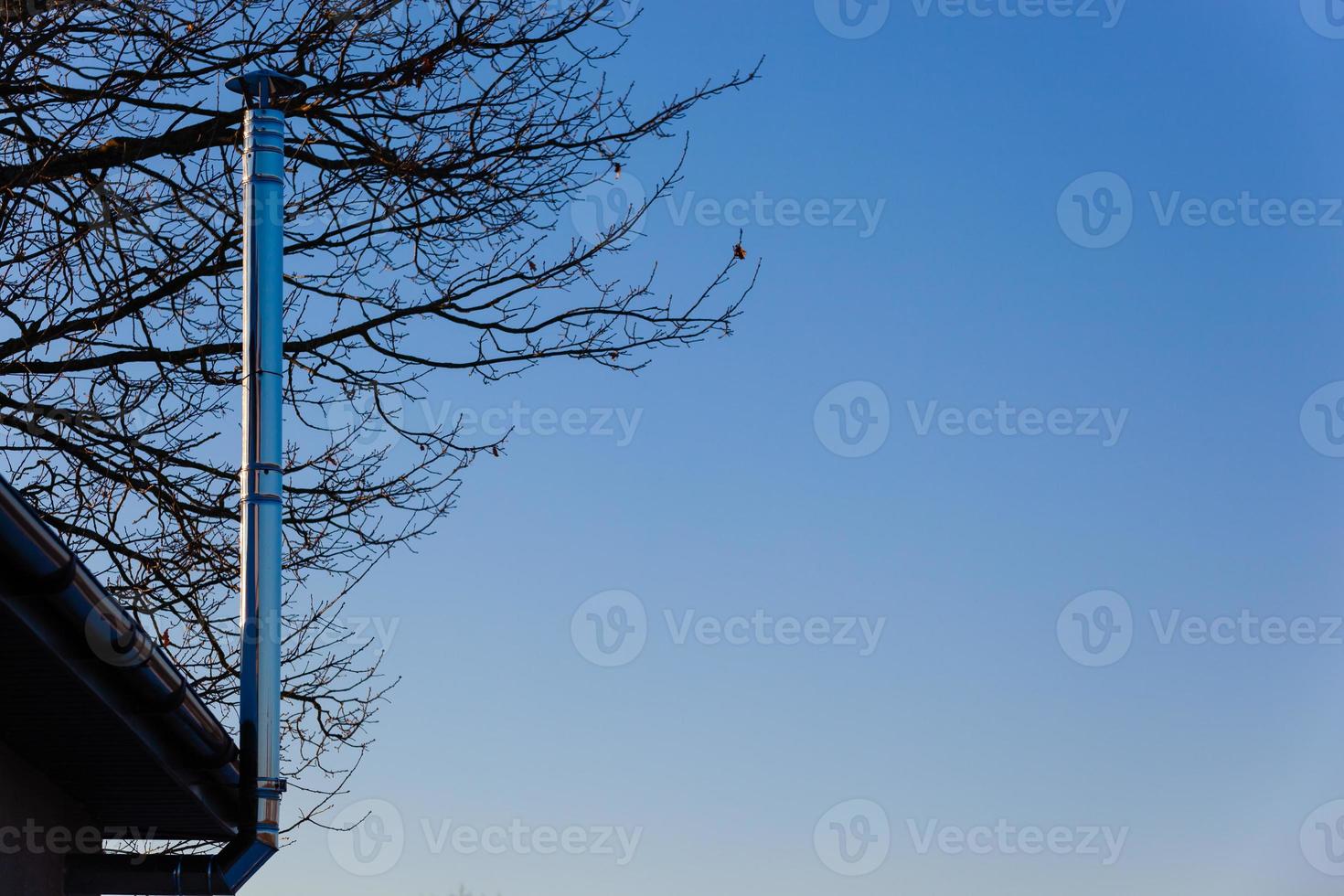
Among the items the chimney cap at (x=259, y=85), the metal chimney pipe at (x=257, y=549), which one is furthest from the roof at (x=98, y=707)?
the chimney cap at (x=259, y=85)

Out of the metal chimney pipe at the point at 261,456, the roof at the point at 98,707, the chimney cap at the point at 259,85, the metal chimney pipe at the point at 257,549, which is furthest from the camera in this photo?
the chimney cap at the point at 259,85

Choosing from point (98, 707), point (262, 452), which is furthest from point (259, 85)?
point (98, 707)

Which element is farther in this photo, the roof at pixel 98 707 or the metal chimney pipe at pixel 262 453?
the metal chimney pipe at pixel 262 453

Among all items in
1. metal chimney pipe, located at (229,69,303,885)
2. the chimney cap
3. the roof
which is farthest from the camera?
the chimney cap

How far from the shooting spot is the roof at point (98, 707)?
14.4 feet

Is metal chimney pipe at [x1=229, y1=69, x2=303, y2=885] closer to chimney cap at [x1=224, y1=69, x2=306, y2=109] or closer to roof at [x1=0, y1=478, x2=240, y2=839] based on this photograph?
chimney cap at [x1=224, y1=69, x2=306, y2=109]

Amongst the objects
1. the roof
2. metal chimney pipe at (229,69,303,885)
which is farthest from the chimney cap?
the roof

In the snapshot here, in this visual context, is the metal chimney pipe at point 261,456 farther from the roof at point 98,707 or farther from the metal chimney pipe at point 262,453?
the roof at point 98,707

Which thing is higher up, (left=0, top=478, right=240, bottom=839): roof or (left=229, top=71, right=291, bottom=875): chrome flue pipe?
(left=229, top=71, right=291, bottom=875): chrome flue pipe

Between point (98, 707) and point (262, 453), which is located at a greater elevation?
point (262, 453)

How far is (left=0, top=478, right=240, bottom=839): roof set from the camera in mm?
4387

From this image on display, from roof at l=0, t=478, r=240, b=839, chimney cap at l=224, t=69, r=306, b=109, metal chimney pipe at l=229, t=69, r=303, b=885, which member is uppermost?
chimney cap at l=224, t=69, r=306, b=109

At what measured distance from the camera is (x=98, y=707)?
495 cm

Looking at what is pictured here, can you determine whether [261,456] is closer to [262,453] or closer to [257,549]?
[262,453]
